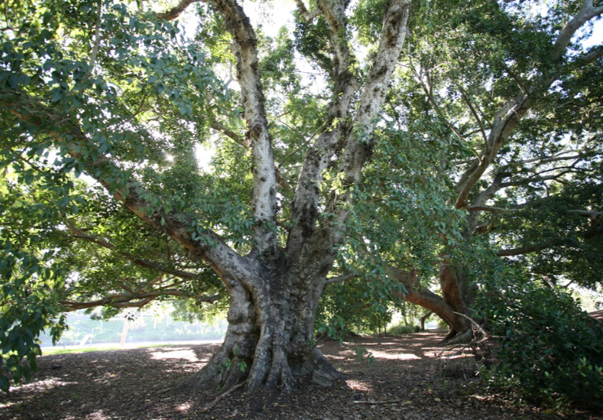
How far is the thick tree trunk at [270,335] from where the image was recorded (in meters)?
4.82

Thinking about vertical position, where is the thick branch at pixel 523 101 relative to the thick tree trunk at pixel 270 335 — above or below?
above

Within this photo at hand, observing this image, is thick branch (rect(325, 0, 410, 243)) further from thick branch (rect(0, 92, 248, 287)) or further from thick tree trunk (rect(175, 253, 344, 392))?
thick branch (rect(0, 92, 248, 287))

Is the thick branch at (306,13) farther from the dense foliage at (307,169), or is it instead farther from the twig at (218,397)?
the twig at (218,397)

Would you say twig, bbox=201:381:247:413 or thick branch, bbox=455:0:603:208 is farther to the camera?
thick branch, bbox=455:0:603:208

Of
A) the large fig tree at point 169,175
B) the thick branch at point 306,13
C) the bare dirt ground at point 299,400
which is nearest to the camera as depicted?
the large fig tree at point 169,175

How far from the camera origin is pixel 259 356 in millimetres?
4762

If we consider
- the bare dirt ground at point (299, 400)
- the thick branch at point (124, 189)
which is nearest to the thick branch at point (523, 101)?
the bare dirt ground at point (299, 400)

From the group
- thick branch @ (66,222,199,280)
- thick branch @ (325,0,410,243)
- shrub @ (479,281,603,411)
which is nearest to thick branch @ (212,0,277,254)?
thick branch @ (325,0,410,243)

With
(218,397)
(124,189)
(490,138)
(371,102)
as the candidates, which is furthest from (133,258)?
(490,138)

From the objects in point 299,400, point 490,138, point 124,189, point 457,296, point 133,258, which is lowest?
point 299,400

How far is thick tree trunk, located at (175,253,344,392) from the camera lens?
482 centimetres

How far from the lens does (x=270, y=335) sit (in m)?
4.89

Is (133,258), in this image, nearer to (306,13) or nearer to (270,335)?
(270,335)

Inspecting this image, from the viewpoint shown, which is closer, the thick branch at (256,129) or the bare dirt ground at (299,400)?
the bare dirt ground at (299,400)
